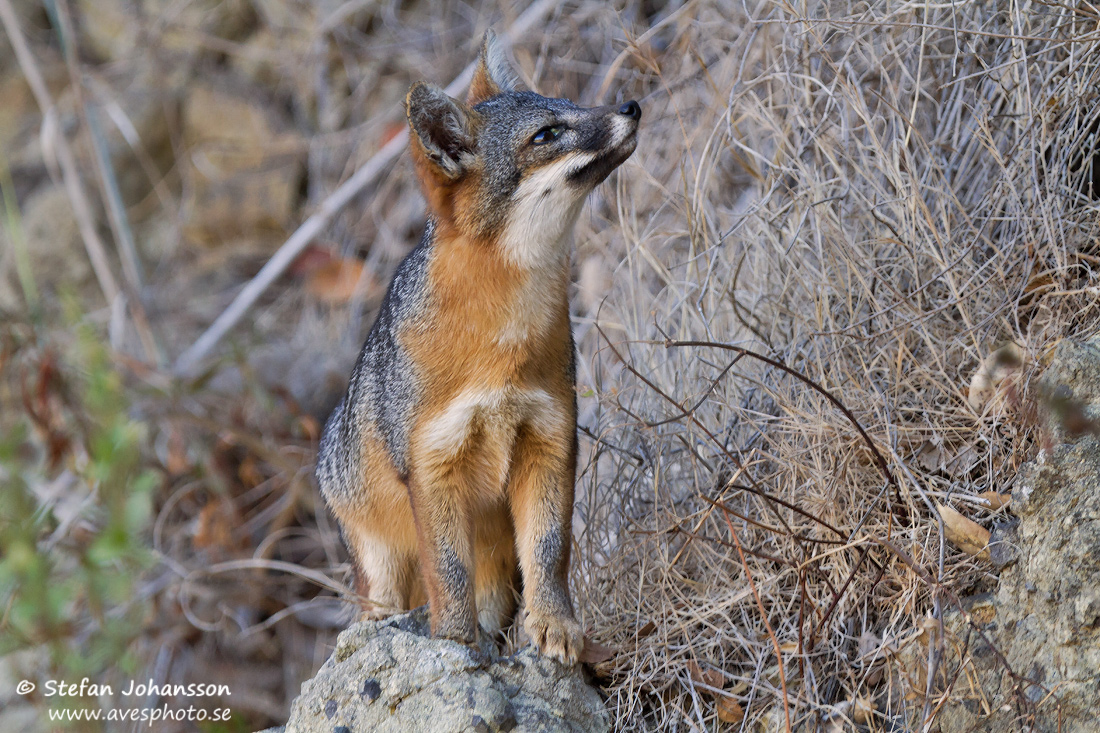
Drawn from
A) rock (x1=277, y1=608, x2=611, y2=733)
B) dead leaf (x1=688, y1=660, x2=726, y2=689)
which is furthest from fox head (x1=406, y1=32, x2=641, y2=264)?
dead leaf (x1=688, y1=660, x2=726, y2=689)

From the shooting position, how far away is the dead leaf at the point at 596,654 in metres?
3.50

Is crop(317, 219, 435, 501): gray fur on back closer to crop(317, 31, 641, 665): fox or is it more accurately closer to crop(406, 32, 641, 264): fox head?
crop(317, 31, 641, 665): fox

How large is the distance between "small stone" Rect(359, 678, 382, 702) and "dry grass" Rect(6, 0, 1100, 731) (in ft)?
2.67

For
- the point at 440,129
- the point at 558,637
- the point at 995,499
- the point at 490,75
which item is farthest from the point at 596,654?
the point at 490,75

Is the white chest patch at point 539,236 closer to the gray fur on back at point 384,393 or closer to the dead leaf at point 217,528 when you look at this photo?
the gray fur on back at point 384,393

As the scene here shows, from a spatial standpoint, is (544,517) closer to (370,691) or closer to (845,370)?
(370,691)

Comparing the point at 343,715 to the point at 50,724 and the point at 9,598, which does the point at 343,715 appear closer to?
the point at 50,724

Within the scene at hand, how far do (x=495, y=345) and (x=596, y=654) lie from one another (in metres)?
1.14

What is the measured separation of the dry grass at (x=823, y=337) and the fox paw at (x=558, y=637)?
219 mm

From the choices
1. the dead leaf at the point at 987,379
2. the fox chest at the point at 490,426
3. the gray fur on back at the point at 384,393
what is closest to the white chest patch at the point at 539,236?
the fox chest at the point at 490,426

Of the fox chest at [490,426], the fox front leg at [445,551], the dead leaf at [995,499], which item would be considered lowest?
the dead leaf at [995,499]

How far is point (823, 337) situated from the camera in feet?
13.5

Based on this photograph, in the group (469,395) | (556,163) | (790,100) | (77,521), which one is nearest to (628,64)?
(790,100)

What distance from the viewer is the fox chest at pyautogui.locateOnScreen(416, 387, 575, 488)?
3.50 meters
